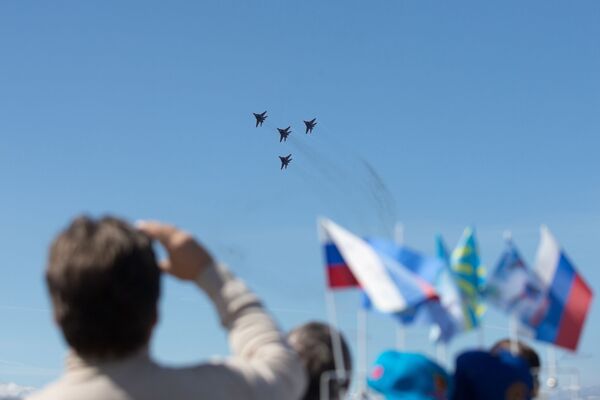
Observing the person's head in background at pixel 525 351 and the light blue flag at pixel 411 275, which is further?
the person's head in background at pixel 525 351

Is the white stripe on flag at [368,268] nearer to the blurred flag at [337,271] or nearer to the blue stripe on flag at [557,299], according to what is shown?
the blurred flag at [337,271]

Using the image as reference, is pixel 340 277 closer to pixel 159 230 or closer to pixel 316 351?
pixel 316 351

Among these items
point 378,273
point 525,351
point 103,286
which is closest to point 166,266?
point 103,286

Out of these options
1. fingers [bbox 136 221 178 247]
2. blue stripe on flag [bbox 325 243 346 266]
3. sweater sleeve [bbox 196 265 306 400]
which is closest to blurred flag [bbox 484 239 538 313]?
blue stripe on flag [bbox 325 243 346 266]

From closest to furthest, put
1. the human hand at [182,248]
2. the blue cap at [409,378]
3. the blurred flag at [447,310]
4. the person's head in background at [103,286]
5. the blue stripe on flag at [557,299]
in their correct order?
the person's head in background at [103,286]
the human hand at [182,248]
the blurred flag at [447,310]
the blue cap at [409,378]
the blue stripe on flag at [557,299]

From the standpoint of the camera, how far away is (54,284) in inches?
107

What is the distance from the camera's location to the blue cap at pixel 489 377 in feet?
16.1

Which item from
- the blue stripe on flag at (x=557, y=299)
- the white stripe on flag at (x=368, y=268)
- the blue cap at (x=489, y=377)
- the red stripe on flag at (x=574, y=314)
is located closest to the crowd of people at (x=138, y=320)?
Answer: the white stripe on flag at (x=368, y=268)

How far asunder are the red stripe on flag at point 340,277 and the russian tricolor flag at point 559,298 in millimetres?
1246

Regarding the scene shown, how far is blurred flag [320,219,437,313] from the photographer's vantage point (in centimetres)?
441

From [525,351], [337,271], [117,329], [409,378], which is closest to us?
[117,329]

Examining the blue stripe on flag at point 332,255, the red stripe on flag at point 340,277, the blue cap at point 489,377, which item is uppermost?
the blue stripe on flag at point 332,255

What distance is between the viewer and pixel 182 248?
10.4 feet

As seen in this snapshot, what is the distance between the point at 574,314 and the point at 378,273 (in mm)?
1700
